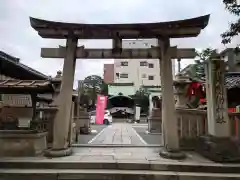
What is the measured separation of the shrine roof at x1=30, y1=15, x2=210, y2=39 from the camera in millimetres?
8367

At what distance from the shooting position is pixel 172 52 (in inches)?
339

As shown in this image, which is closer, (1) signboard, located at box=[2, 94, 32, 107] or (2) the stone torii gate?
(2) the stone torii gate

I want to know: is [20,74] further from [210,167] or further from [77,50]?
[210,167]

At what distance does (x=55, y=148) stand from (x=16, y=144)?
1.31 m

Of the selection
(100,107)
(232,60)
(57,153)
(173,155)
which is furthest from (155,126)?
(232,60)

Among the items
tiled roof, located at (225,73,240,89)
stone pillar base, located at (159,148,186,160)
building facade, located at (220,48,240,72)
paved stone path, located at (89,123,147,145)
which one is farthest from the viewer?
building facade, located at (220,48,240,72)

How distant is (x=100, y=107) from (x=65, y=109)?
19576 mm

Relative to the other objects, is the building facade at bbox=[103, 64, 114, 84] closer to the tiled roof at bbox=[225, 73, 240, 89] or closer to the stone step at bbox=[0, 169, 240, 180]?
the tiled roof at bbox=[225, 73, 240, 89]

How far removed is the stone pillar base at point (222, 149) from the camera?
7191 mm

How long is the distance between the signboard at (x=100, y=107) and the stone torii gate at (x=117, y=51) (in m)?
18.0

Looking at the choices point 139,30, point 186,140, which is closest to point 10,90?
point 139,30

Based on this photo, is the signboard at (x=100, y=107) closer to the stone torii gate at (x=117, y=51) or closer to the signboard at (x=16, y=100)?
the signboard at (x=16, y=100)

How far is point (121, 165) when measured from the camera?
22.8 ft

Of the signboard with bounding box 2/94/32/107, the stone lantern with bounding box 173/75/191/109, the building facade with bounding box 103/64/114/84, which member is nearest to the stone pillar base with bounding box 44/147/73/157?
the signboard with bounding box 2/94/32/107
